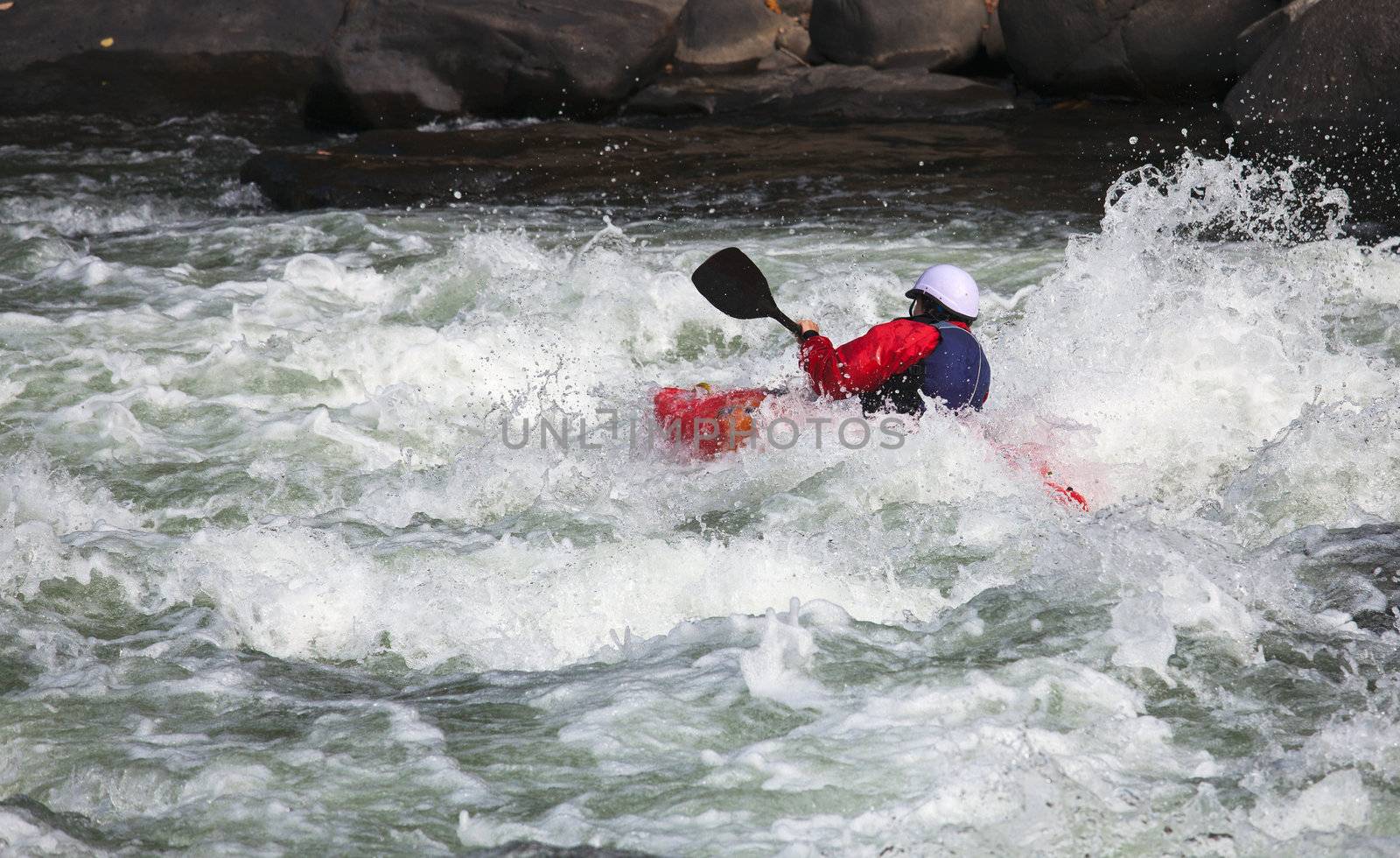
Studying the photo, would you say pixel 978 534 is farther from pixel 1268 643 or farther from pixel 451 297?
pixel 451 297

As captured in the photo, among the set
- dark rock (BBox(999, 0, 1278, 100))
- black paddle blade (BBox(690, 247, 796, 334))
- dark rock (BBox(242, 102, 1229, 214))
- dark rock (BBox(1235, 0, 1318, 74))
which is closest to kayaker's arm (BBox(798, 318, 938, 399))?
black paddle blade (BBox(690, 247, 796, 334))

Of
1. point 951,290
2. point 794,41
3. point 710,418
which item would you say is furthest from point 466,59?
point 951,290

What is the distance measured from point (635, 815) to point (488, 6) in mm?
10646

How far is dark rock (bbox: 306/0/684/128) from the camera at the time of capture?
40.5 ft

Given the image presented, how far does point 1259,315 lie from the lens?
272 inches

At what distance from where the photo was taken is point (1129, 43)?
41.2 feet

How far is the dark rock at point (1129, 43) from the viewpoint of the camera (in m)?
12.2

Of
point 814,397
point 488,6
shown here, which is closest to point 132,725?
point 814,397

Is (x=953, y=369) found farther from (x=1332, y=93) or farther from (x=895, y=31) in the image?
(x=895, y=31)

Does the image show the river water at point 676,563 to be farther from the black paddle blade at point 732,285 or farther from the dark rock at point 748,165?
the dark rock at point 748,165

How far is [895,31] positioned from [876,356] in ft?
29.9

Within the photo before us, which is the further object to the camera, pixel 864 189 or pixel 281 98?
pixel 281 98

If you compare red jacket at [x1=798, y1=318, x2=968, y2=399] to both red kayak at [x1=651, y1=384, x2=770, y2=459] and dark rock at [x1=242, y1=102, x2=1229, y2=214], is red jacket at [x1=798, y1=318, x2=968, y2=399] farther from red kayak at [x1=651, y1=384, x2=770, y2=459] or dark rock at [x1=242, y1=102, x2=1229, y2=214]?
dark rock at [x1=242, y1=102, x2=1229, y2=214]

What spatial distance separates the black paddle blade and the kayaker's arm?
82 cm
